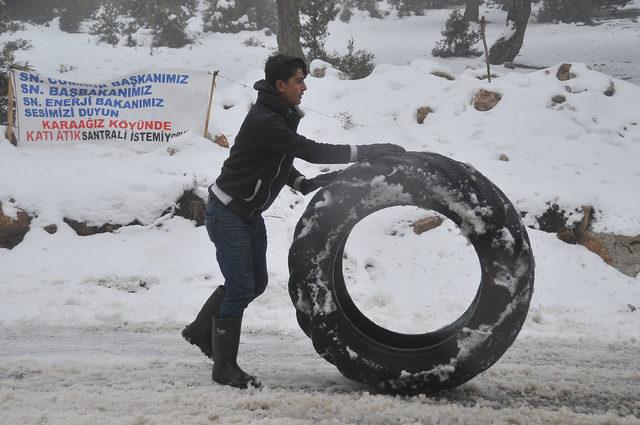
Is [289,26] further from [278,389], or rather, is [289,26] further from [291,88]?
[278,389]

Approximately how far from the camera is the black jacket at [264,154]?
2.57m

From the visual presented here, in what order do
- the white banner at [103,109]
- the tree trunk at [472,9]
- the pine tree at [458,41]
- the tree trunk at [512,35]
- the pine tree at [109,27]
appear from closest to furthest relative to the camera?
the white banner at [103,109], the tree trunk at [512,35], the pine tree at [458,41], the tree trunk at [472,9], the pine tree at [109,27]

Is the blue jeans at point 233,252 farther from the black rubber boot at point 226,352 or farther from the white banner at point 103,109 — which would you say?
the white banner at point 103,109

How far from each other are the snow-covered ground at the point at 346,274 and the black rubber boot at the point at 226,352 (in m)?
0.11


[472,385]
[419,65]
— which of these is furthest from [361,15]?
[472,385]

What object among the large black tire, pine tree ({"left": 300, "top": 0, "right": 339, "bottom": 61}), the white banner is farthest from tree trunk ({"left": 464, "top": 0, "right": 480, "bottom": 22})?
the large black tire

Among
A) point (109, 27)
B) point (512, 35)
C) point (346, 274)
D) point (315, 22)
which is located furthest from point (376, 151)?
point (109, 27)

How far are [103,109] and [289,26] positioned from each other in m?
5.02

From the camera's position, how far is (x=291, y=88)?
2.73 metres

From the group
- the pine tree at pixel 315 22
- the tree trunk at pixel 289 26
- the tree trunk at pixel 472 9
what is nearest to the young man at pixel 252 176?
the tree trunk at pixel 289 26

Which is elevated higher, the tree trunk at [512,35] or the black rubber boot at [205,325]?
the tree trunk at [512,35]

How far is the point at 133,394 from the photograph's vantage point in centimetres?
258

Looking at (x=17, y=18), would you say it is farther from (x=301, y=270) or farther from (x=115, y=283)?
(x=301, y=270)

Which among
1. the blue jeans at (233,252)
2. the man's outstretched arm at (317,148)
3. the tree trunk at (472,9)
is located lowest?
the blue jeans at (233,252)
